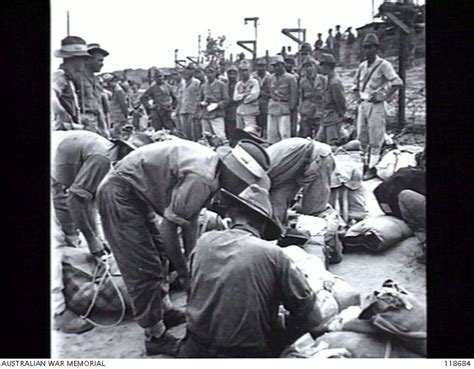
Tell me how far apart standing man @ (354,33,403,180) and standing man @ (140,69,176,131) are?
960mm

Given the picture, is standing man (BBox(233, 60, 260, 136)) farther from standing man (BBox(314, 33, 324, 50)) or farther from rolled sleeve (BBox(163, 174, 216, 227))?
rolled sleeve (BBox(163, 174, 216, 227))

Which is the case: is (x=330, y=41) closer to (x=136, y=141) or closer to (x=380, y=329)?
(x=136, y=141)

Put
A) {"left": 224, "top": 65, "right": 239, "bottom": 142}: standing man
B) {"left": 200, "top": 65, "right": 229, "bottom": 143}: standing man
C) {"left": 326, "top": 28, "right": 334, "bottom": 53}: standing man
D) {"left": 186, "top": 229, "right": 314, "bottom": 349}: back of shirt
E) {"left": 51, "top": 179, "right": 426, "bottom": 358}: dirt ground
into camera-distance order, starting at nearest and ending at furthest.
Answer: {"left": 186, "top": 229, "right": 314, "bottom": 349}: back of shirt → {"left": 51, "top": 179, "right": 426, "bottom": 358}: dirt ground → {"left": 326, "top": 28, "right": 334, "bottom": 53}: standing man → {"left": 200, "top": 65, "right": 229, "bottom": 143}: standing man → {"left": 224, "top": 65, "right": 239, "bottom": 142}: standing man

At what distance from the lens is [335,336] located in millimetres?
3203

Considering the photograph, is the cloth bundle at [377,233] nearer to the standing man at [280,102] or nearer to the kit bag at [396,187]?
the kit bag at [396,187]

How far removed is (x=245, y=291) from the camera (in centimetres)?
300

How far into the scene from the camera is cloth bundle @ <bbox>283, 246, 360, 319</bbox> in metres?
3.26

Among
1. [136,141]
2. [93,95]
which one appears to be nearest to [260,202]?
[136,141]

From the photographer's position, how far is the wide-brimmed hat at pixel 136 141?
343 cm

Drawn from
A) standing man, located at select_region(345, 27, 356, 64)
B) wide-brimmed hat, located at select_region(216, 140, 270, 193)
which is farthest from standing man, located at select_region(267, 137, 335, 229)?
standing man, located at select_region(345, 27, 356, 64)

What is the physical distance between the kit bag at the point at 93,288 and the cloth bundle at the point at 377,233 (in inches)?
45.7

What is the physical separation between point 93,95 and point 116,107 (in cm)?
Answer: 13

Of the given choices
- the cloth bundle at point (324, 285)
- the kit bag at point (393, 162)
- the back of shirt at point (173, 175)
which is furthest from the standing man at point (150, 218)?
the kit bag at point (393, 162)
